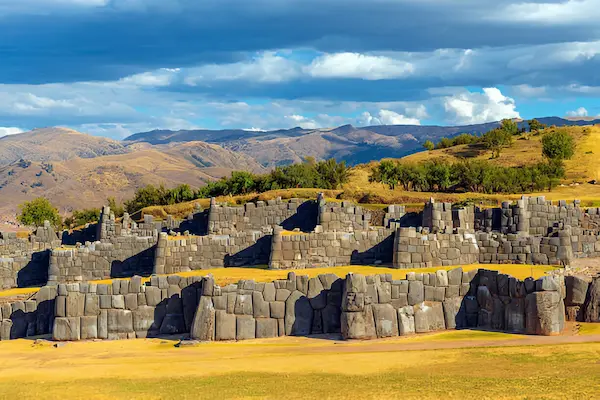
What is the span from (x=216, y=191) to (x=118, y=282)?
52.6 m

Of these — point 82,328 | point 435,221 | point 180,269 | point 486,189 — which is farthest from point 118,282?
point 486,189

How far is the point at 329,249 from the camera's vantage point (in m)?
40.5

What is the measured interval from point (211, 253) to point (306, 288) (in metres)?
14.4

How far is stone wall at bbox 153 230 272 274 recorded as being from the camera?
140ft

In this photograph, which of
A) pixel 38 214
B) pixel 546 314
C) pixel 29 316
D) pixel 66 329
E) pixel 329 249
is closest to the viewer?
pixel 546 314

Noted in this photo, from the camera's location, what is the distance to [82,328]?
29703mm

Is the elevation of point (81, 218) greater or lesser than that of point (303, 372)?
greater

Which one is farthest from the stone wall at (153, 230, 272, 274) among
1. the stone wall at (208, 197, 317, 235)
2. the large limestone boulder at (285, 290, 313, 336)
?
the large limestone boulder at (285, 290, 313, 336)

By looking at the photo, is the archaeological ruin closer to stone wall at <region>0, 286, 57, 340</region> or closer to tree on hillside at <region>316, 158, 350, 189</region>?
stone wall at <region>0, 286, 57, 340</region>

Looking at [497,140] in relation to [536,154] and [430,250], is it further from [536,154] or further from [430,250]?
[430,250]

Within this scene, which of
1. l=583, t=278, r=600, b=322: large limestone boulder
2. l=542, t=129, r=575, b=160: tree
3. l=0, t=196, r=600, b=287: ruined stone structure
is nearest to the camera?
l=583, t=278, r=600, b=322: large limestone boulder

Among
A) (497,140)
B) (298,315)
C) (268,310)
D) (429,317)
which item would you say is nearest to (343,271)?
(298,315)

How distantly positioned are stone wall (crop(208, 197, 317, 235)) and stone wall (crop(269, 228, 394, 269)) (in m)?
13.5

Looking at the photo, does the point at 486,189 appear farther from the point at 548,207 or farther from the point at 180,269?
the point at 180,269
